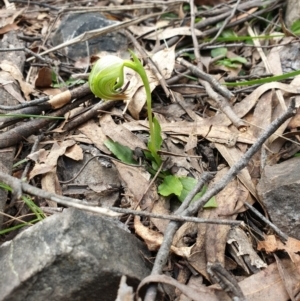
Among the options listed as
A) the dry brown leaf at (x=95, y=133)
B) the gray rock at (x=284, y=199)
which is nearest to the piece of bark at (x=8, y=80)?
the dry brown leaf at (x=95, y=133)

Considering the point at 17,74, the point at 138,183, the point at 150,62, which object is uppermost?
the point at 17,74

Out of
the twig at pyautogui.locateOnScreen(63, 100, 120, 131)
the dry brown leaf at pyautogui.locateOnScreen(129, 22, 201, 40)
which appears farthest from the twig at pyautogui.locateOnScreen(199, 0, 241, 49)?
the twig at pyautogui.locateOnScreen(63, 100, 120, 131)

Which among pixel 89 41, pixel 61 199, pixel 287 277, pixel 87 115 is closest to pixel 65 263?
pixel 61 199

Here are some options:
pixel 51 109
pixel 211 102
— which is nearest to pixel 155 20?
pixel 211 102

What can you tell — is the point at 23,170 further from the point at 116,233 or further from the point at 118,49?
the point at 118,49

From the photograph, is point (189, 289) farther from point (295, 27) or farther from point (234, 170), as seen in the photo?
point (295, 27)

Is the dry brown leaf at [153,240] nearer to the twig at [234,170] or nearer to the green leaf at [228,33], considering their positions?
the twig at [234,170]
